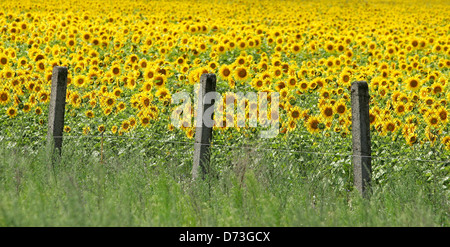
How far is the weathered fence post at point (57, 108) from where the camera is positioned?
25.0ft

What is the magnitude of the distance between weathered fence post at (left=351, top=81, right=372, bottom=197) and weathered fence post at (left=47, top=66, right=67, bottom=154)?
3473 mm

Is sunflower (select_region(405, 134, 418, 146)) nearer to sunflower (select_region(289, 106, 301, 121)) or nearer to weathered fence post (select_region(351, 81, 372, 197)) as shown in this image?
weathered fence post (select_region(351, 81, 372, 197))

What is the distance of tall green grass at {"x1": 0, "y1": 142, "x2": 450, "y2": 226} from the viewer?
4703mm

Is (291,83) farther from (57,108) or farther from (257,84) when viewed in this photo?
(57,108)

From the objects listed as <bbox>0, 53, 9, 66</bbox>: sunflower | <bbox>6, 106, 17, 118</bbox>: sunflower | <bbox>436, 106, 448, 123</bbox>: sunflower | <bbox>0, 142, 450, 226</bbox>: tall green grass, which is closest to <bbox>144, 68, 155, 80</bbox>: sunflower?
<bbox>0, 142, 450, 226</bbox>: tall green grass

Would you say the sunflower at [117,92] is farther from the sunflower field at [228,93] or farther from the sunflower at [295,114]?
the sunflower at [295,114]

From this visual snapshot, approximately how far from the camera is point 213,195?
19.8ft

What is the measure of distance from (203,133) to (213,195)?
3.46ft

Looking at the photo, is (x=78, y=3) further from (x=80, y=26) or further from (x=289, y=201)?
(x=289, y=201)

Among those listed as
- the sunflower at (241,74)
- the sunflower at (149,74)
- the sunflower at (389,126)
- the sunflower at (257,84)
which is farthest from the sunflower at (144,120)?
the sunflower at (389,126)

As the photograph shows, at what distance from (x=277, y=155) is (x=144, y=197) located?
2.08 metres

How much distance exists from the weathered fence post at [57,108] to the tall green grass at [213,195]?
1.09 ft

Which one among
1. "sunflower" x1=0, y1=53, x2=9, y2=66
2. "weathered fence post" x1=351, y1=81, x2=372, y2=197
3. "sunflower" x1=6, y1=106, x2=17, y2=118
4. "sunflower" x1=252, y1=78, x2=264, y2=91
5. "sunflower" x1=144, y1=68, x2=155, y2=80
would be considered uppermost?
"sunflower" x1=0, y1=53, x2=9, y2=66

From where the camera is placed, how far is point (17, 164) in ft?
21.0
